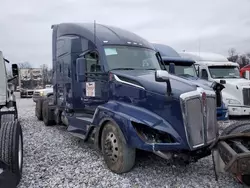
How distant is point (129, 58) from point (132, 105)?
1322 mm

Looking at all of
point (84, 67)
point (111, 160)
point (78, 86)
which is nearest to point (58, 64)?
point (78, 86)

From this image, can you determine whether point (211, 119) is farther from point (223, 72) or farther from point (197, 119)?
point (223, 72)

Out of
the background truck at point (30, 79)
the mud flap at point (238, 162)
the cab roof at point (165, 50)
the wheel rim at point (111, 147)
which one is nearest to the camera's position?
the mud flap at point (238, 162)

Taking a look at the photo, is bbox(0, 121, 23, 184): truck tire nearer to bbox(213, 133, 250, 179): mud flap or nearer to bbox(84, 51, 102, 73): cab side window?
bbox(84, 51, 102, 73): cab side window

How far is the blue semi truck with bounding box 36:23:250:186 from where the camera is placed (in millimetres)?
4074

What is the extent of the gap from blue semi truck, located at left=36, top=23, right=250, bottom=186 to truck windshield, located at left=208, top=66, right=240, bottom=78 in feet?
20.0

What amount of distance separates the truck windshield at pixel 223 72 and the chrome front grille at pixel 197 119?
749cm

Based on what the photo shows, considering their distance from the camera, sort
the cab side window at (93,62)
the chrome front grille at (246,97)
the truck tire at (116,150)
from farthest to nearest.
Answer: the chrome front grille at (246,97) → the cab side window at (93,62) → the truck tire at (116,150)

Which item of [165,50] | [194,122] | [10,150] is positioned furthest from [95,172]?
[165,50]

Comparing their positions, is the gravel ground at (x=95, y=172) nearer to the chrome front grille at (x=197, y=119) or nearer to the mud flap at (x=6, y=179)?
the chrome front grille at (x=197, y=119)

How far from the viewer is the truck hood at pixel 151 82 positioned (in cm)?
429

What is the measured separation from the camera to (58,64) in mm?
7508

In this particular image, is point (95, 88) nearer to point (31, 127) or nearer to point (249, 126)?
point (249, 126)

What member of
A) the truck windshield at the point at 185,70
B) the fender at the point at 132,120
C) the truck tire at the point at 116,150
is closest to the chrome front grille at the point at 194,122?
the fender at the point at 132,120
